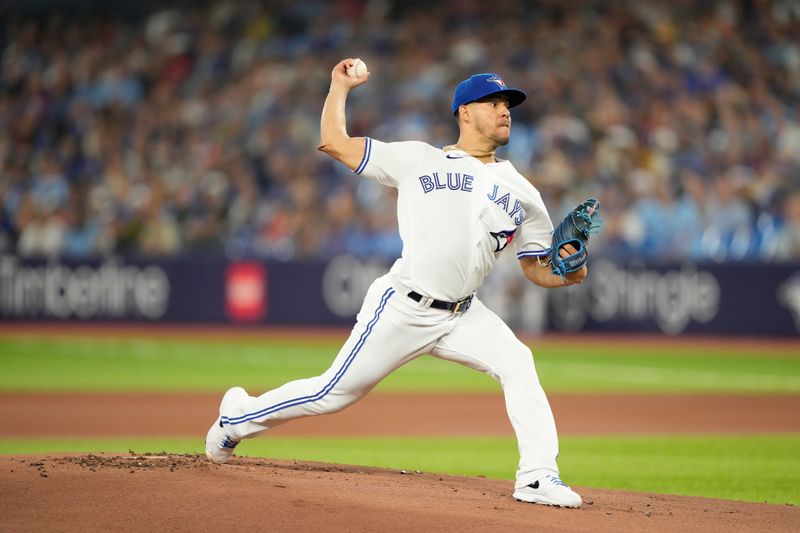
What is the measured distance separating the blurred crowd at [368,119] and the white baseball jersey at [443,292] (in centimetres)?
1289

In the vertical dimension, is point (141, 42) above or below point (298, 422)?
above

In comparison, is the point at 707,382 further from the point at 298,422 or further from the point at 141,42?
the point at 141,42

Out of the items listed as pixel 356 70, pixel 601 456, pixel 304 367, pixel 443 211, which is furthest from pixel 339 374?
pixel 304 367

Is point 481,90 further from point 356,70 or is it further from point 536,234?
point 536,234

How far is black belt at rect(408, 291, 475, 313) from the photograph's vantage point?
5965 mm

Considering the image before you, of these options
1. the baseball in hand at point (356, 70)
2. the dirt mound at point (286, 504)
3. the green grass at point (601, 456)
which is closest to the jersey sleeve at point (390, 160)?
the baseball in hand at point (356, 70)

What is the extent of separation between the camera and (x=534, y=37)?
21.7 m

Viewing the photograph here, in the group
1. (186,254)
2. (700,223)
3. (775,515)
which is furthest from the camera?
(186,254)

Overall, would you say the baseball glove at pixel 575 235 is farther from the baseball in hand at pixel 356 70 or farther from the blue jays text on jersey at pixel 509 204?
the baseball in hand at pixel 356 70

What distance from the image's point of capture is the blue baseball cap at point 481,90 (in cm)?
604

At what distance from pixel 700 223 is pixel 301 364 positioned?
6.94 m

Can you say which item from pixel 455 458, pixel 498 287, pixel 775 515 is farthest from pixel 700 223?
pixel 775 515

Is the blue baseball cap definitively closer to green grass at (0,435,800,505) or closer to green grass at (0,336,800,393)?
green grass at (0,435,800,505)

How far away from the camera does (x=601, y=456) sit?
30.5 ft
